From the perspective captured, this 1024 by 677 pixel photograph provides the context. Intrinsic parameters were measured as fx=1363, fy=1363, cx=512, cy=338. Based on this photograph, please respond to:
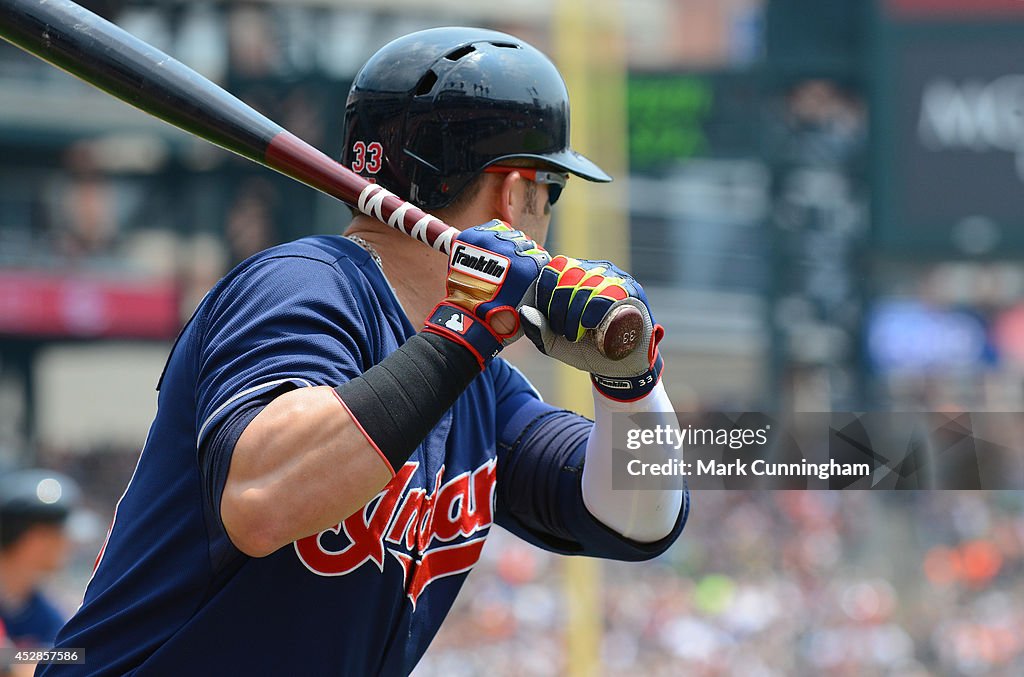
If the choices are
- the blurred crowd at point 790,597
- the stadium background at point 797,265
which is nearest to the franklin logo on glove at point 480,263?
the stadium background at point 797,265

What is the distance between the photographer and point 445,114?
2.30m

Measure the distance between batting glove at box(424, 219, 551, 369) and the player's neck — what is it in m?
0.32

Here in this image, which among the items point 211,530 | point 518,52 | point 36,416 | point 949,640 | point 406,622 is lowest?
point 36,416

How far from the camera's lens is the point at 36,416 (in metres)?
22.6

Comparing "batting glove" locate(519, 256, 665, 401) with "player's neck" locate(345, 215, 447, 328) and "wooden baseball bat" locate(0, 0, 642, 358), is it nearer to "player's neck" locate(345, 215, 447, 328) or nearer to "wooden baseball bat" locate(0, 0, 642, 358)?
"wooden baseball bat" locate(0, 0, 642, 358)

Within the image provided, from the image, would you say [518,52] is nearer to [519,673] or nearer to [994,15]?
[519,673]

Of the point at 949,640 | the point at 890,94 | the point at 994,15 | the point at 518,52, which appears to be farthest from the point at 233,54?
the point at 518,52

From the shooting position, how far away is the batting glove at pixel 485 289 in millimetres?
1895

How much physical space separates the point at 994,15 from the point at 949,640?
5751 mm

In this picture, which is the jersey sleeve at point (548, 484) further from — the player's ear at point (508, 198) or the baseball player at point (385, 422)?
the player's ear at point (508, 198)

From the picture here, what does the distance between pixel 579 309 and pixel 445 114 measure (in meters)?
0.56

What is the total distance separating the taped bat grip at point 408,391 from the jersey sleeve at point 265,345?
0.07m

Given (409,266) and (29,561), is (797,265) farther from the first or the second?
(409,266)

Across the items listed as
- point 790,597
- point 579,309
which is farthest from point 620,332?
point 790,597
